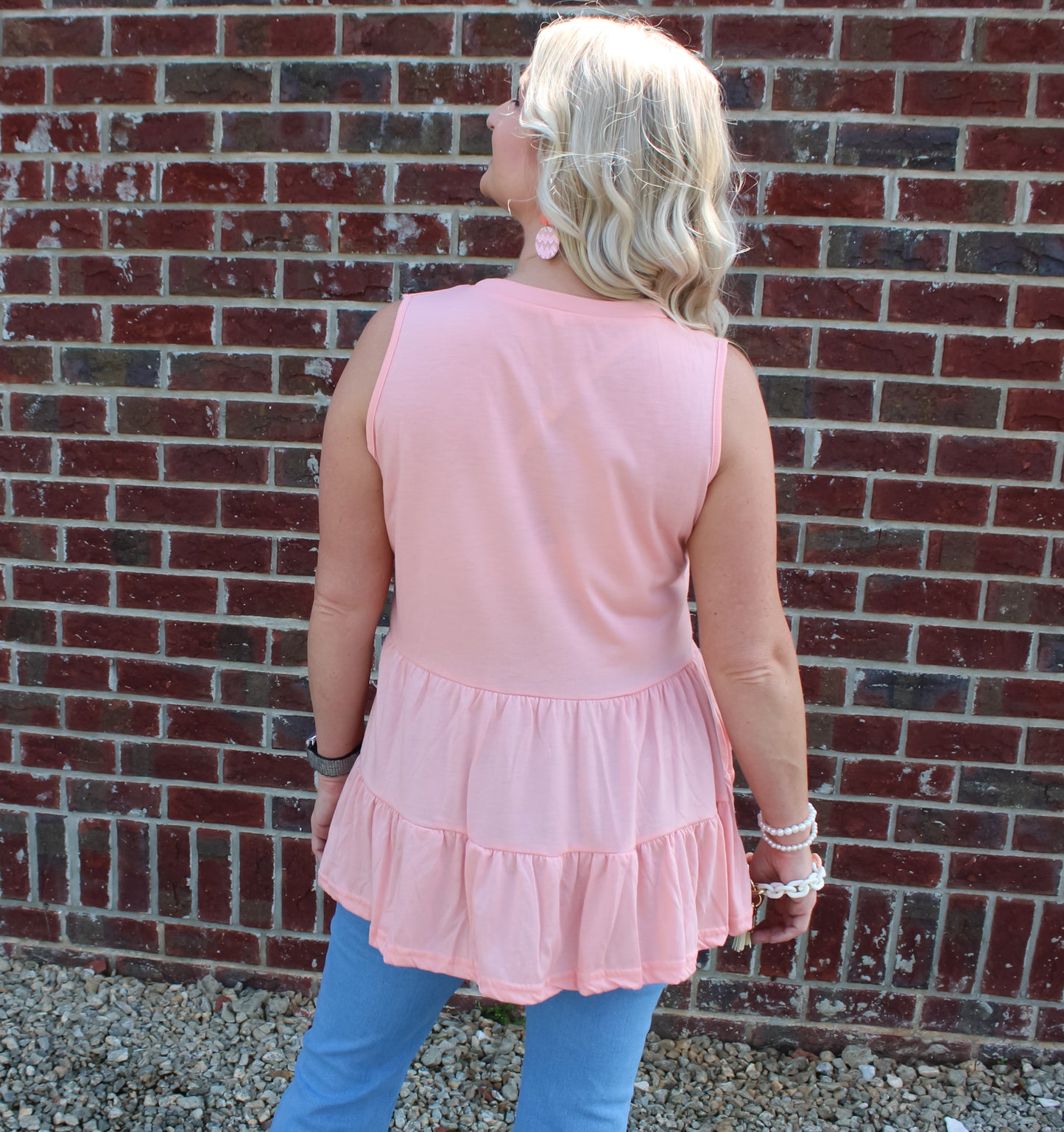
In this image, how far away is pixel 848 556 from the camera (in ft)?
7.37

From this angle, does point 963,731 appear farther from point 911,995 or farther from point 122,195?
point 122,195

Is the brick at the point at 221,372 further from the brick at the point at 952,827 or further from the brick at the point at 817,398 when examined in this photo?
the brick at the point at 952,827

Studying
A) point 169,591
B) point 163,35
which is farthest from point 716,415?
point 163,35

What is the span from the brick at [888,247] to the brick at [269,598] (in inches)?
57.0

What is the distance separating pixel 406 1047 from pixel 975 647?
1541mm

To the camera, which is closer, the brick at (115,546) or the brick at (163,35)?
the brick at (163,35)

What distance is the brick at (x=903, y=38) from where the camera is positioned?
6.77 feet

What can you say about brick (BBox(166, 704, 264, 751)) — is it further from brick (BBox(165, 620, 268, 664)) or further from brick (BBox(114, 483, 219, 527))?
brick (BBox(114, 483, 219, 527))

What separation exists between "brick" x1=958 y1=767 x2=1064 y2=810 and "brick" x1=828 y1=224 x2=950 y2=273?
3.79ft

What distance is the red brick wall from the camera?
83.3 inches

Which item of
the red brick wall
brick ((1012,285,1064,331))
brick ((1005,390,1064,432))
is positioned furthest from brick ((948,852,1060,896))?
brick ((1012,285,1064,331))

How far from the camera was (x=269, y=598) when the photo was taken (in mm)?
2414

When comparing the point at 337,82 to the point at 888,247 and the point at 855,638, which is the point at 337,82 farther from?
the point at 855,638

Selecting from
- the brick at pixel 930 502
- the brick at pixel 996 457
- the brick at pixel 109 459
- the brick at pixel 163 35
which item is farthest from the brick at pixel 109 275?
the brick at pixel 996 457
